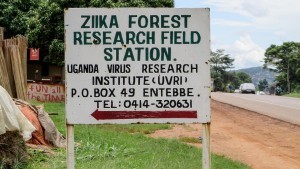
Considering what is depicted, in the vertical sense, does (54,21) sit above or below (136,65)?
above

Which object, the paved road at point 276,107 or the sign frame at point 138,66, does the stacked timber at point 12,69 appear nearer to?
the sign frame at point 138,66

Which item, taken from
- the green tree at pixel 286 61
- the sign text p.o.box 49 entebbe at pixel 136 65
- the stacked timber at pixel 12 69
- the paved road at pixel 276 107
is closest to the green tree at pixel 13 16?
the paved road at pixel 276 107

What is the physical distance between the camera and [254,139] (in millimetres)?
12984

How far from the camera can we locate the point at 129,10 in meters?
4.30

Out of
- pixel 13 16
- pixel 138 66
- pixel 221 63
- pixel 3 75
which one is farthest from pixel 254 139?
pixel 221 63

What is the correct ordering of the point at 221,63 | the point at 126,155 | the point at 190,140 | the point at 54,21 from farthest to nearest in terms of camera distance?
the point at 221,63 < the point at 54,21 < the point at 190,140 < the point at 126,155

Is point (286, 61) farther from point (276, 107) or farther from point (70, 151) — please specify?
point (70, 151)

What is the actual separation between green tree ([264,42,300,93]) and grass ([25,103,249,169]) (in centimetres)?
5837

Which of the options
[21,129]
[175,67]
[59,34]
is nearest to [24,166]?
[21,129]

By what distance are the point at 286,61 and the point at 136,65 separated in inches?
2744

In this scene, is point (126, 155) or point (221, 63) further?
point (221, 63)

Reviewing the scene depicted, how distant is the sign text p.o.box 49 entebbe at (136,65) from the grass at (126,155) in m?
3.02

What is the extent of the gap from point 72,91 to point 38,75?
36.0m

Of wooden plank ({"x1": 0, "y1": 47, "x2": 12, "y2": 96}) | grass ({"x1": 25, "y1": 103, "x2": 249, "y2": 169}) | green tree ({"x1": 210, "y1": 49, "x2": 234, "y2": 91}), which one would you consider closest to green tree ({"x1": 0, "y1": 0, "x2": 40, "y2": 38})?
grass ({"x1": 25, "y1": 103, "x2": 249, "y2": 169})
